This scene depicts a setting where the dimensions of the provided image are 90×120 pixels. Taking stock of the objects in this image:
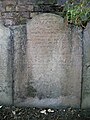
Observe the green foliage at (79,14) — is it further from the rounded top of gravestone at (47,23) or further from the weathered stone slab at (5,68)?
the weathered stone slab at (5,68)

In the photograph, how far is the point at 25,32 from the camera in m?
4.24

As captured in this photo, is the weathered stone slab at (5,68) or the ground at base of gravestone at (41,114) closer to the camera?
the ground at base of gravestone at (41,114)

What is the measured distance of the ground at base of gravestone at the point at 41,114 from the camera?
4160 millimetres

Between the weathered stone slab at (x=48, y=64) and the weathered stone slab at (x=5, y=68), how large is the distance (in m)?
0.10

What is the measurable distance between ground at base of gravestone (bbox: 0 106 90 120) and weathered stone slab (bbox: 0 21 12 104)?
16 centimetres

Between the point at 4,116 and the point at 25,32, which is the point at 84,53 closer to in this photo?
the point at 25,32

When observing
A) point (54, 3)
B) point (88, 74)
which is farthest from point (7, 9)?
point (88, 74)

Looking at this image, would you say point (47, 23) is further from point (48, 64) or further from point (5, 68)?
point (5, 68)

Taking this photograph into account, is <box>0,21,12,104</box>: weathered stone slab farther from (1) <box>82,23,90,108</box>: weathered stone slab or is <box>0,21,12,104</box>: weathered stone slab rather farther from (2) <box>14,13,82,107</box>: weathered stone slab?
(1) <box>82,23,90,108</box>: weathered stone slab

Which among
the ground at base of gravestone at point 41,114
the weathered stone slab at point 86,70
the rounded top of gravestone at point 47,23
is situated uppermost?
the rounded top of gravestone at point 47,23

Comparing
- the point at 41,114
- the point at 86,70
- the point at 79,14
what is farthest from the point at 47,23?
the point at 41,114

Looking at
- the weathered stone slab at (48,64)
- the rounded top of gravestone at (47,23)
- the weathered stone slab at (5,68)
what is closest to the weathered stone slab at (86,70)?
the weathered stone slab at (48,64)

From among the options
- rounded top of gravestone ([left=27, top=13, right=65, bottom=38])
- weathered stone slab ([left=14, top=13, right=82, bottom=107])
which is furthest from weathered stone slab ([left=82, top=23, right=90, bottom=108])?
rounded top of gravestone ([left=27, top=13, right=65, bottom=38])

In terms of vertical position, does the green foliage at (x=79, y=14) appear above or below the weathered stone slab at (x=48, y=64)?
above
